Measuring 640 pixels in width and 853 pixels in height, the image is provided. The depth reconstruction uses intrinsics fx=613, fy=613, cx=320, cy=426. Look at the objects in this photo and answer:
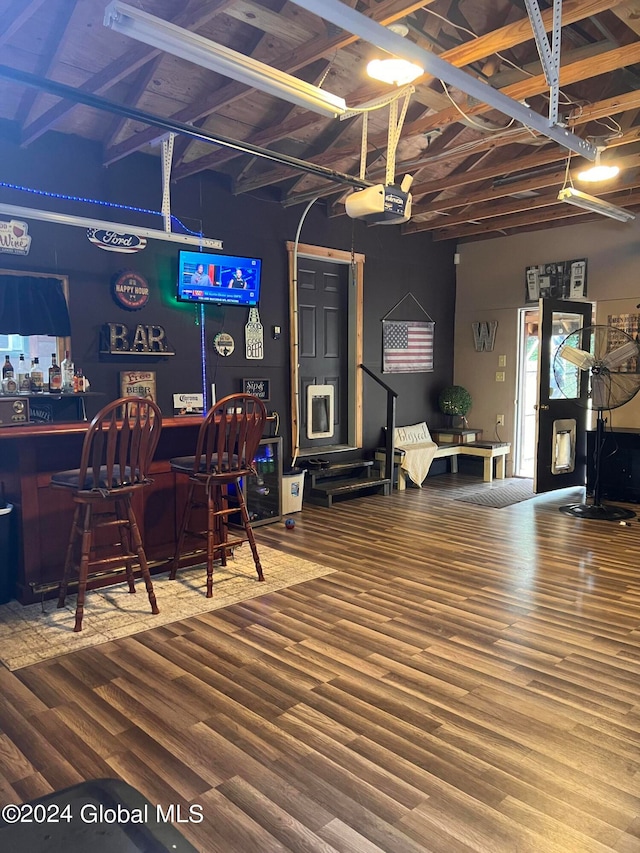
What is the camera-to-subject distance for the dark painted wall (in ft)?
15.0

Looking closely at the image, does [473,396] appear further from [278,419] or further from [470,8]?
[470,8]

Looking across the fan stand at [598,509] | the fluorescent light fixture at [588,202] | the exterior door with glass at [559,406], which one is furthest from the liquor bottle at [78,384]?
the fan stand at [598,509]

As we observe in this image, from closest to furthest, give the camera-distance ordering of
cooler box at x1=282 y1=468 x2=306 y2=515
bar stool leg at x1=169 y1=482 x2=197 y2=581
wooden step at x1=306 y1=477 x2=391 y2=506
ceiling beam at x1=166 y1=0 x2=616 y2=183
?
ceiling beam at x1=166 y1=0 x2=616 y2=183, bar stool leg at x1=169 y1=482 x2=197 y2=581, cooler box at x1=282 y1=468 x2=306 y2=515, wooden step at x1=306 y1=477 x2=391 y2=506

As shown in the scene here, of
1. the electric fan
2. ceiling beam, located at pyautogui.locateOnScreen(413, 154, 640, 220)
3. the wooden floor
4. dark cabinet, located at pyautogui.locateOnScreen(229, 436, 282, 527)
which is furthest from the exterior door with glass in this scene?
dark cabinet, located at pyautogui.locateOnScreen(229, 436, 282, 527)

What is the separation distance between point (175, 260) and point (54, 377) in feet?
5.05

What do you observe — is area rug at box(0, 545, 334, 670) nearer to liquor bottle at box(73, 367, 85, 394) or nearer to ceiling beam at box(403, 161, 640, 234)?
liquor bottle at box(73, 367, 85, 394)

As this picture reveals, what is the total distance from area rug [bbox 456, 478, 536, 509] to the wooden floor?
2.31m

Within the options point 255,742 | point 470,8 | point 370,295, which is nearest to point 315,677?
point 255,742

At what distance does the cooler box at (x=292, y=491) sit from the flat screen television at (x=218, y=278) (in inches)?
65.6

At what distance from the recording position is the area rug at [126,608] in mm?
3012

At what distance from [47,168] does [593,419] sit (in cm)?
591

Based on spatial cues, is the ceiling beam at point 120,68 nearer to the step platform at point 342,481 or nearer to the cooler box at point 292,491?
the cooler box at point 292,491

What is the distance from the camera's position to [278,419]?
6.14 m

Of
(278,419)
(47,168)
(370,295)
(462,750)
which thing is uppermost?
(47,168)
